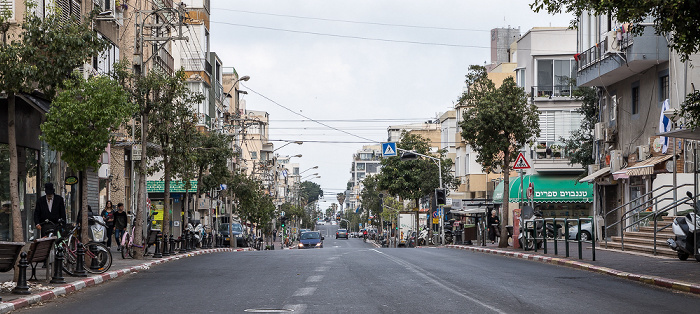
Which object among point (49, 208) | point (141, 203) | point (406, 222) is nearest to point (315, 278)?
point (49, 208)

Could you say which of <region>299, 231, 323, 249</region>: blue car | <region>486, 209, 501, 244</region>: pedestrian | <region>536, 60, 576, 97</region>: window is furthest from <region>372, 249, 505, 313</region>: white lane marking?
<region>299, 231, 323, 249</region>: blue car

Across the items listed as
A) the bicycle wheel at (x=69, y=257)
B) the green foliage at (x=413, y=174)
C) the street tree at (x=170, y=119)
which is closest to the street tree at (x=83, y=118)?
the bicycle wheel at (x=69, y=257)

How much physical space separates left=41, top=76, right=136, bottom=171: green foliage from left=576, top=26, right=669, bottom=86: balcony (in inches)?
710

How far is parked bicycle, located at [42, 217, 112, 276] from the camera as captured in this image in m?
18.3

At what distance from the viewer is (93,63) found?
1380 inches

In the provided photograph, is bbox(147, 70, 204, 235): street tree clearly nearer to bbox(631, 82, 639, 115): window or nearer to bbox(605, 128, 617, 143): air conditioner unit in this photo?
bbox(631, 82, 639, 115): window

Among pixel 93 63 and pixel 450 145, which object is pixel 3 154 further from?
pixel 450 145

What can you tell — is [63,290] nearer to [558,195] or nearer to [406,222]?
[558,195]

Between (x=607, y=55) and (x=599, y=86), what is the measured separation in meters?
5.76

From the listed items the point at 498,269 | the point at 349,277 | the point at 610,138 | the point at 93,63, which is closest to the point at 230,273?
the point at 349,277

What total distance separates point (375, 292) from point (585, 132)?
3942 cm

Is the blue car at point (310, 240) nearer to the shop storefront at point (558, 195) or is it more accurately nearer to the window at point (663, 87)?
the shop storefront at point (558, 195)

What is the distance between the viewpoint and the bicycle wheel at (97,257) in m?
19.7

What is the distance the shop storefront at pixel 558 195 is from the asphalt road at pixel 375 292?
1317 inches
